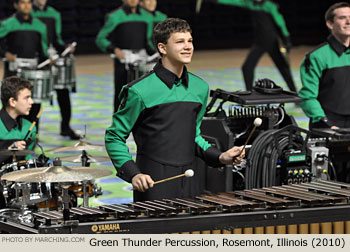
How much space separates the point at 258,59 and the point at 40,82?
4.34m

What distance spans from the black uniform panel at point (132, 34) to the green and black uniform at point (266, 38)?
229 centimetres

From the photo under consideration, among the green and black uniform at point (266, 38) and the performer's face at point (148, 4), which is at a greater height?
the performer's face at point (148, 4)

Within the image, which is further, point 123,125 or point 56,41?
point 56,41

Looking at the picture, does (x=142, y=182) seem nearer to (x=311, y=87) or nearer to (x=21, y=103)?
(x=21, y=103)

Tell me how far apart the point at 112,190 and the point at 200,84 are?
3124 millimetres

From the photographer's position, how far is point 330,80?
7.46 m

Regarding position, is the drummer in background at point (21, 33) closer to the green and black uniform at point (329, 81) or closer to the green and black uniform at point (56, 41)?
the green and black uniform at point (56, 41)

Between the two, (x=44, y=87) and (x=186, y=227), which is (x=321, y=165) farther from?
Answer: (x=44, y=87)

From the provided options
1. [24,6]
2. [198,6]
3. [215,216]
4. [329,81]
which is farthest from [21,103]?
[198,6]

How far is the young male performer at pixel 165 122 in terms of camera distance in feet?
17.4

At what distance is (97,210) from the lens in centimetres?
491

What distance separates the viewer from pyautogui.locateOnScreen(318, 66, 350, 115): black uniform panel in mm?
7445

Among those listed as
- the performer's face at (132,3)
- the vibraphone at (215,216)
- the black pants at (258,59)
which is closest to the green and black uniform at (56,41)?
the performer's face at (132,3)

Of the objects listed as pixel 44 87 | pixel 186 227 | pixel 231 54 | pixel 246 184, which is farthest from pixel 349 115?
pixel 231 54
